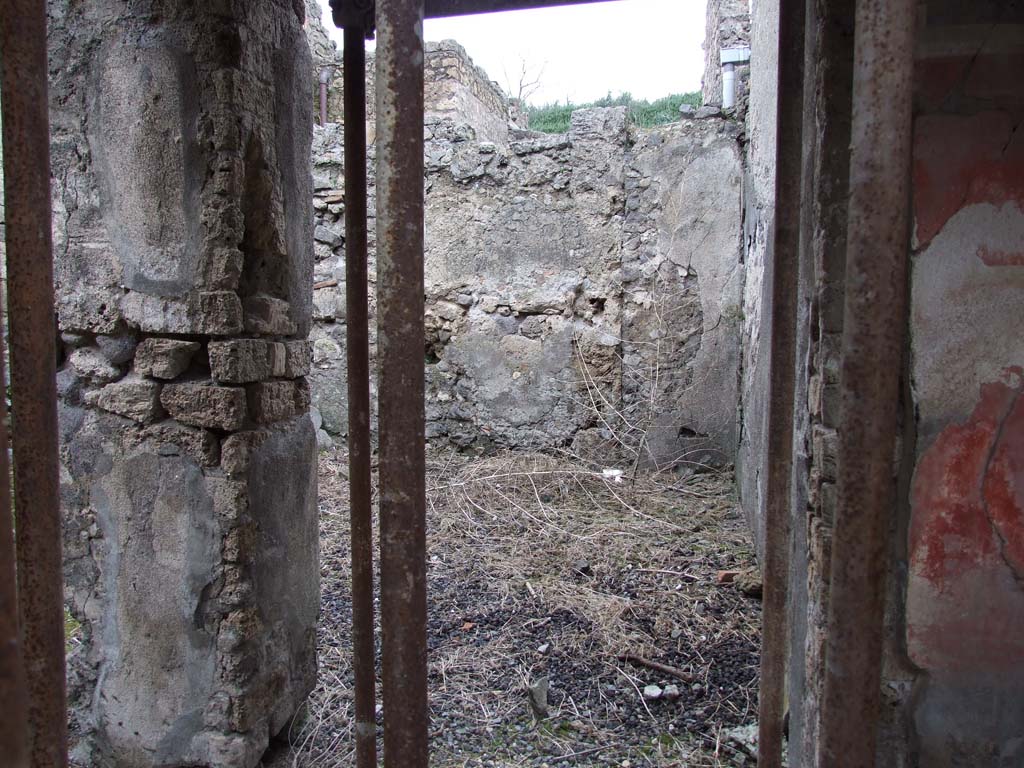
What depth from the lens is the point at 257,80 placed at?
77.6 inches

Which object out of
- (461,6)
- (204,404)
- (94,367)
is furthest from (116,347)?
(461,6)

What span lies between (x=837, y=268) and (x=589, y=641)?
6.51 feet

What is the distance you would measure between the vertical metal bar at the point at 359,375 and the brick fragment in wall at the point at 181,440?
0.41 metres

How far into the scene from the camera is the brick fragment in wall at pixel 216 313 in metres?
1.90

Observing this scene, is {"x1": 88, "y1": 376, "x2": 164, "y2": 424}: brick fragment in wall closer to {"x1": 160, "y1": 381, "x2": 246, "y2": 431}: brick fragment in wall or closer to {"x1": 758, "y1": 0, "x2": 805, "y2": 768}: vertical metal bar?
{"x1": 160, "y1": 381, "x2": 246, "y2": 431}: brick fragment in wall

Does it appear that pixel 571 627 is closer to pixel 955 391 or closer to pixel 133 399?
pixel 133 399

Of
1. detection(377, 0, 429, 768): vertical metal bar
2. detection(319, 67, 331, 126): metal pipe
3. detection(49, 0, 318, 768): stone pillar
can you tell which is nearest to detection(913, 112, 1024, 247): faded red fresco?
detection(377, 0, 429, 768): vertical metal bar

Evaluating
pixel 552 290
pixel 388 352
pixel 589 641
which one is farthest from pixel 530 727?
pixel 552 290

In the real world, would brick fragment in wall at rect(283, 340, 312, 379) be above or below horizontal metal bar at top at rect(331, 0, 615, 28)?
below

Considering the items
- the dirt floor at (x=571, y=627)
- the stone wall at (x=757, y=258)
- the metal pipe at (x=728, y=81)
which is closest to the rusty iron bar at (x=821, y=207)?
the dirt floor at (x=571, y=627)

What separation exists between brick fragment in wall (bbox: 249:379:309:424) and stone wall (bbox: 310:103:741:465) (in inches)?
136

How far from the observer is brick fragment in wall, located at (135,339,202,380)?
1923 millimetres

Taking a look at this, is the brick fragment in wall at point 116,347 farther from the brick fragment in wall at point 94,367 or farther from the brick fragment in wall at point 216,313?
the brick fragment in wall at point 216,313

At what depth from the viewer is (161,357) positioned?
1924mm
